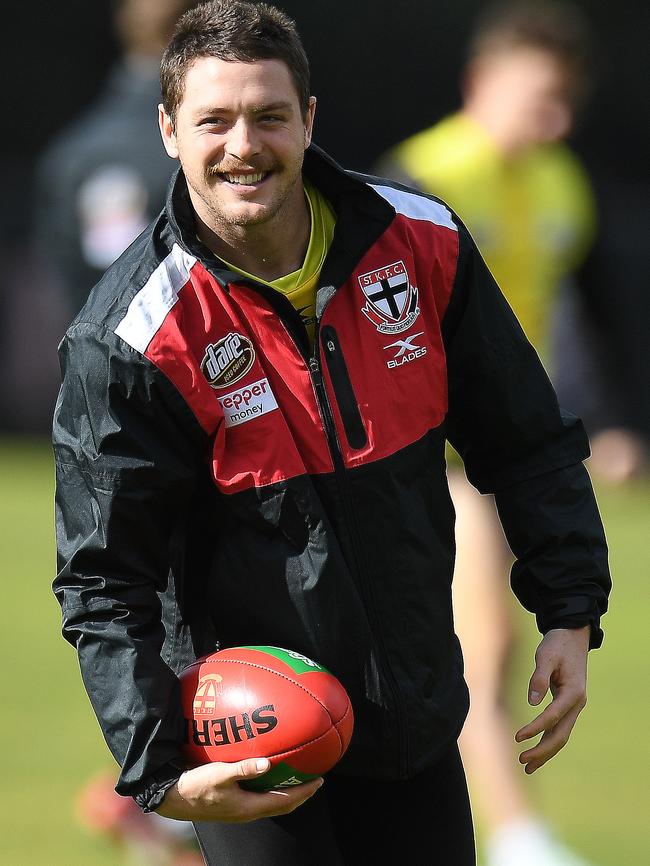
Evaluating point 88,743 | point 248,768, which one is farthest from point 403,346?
point 88,743

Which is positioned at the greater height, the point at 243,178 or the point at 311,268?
the point at 243,178

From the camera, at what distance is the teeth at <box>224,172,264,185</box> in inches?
123

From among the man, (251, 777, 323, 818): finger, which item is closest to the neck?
the man

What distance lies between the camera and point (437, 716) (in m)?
3.25

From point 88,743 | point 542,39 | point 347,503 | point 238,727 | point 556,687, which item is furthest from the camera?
point 88,743

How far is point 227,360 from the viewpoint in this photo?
10.2 feet

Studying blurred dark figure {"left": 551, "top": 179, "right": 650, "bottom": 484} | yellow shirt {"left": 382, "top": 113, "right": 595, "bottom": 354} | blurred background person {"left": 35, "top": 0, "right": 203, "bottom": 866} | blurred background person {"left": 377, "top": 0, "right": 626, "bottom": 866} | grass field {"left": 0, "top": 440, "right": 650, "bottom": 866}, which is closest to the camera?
blurred background person {"left": 377, "top": 0, "right": 626, "bottom": 866}

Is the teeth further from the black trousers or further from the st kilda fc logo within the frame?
the black trousers

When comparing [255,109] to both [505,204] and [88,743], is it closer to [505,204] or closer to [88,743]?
[505,204]

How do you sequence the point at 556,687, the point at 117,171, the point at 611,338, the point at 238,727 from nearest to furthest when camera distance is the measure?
the point at 238,727, the point at 556,687, the point at 117,171, the point at 611,338

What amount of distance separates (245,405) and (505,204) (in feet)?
8.85

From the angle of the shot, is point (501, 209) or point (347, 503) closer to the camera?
point (347, 503)

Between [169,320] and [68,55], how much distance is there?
1252 centimetres

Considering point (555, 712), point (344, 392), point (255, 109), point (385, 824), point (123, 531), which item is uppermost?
point (255, 109)
